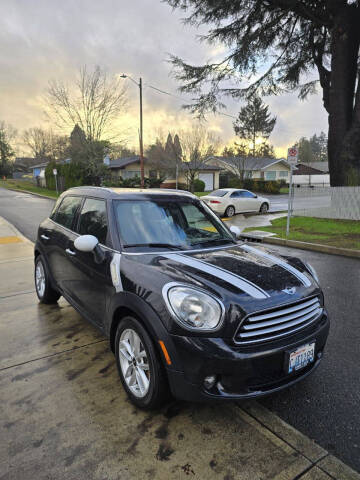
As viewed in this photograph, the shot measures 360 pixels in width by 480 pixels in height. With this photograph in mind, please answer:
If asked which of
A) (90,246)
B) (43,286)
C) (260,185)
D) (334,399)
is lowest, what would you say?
(334,399)

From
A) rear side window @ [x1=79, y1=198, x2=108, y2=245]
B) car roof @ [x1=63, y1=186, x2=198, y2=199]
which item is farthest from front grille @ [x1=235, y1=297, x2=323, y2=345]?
car roof @ [x1=63, y1=186, x2=198, y2=199]

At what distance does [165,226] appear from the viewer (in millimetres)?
3164

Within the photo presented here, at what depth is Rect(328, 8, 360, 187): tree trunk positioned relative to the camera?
12805 mm

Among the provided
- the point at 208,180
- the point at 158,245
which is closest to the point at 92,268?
the point at 158,245

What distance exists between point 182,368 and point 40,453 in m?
1.03

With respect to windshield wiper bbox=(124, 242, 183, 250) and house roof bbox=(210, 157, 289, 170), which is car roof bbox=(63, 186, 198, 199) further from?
house roof bbox=(210, 157, 289, 170)

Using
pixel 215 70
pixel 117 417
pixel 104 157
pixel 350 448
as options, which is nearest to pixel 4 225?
pixel 215 70

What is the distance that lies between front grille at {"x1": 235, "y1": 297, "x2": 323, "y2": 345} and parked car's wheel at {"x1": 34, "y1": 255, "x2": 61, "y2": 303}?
307cm

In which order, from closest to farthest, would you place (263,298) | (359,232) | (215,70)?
(263,298), (359,232), (215,70)

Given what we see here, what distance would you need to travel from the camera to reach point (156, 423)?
228cm

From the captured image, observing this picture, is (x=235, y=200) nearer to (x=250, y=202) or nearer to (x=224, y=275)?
(x=250, y=202)

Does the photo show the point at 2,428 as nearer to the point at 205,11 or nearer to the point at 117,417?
the point at 117,417

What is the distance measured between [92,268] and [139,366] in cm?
107

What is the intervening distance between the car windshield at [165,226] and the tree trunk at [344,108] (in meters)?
11.9
